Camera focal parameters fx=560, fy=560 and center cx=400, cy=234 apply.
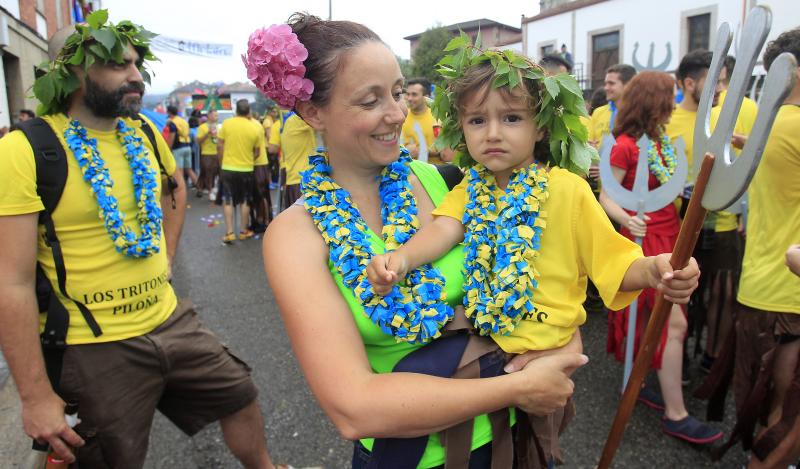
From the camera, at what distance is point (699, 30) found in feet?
80.8

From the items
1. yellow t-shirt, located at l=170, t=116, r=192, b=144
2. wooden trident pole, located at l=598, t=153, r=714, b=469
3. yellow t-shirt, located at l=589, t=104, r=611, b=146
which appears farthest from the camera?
yellow t-shirt, located at l=170, t=116, r=192, b=144

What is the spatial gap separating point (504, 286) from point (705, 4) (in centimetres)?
2790

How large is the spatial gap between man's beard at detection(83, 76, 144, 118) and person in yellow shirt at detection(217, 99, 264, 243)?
6037 mm

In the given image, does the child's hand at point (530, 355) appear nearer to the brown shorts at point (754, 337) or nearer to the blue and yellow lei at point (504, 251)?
the blue and yellow lei at point (504, 251)

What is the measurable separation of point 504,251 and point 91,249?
1.65 meters

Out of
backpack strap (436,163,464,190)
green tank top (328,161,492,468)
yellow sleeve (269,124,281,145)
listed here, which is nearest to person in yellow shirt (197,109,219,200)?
yellow sleeve (269,124,281,145)

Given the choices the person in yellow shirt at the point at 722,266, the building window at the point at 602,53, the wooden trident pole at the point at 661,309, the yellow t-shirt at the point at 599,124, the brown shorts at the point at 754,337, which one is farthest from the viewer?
the building window at the point at 602,53

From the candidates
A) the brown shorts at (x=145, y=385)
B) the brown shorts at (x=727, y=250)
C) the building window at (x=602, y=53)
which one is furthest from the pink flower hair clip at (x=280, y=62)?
the building window at (x=602, y=53)

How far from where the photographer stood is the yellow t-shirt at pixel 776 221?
239 cm

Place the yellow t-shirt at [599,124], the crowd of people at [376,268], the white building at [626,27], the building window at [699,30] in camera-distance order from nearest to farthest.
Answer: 1. the crowd of people at [376,268]
2. the yellow t-shirt at [599,124]
3. the white building at [626,27]
4. the building window at [699,30]

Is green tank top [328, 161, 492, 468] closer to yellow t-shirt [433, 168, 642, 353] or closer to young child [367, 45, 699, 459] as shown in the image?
young child [367, 45, 699, 459]

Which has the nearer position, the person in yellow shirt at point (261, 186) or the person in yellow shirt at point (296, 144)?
the person in yellow shirt at point (296, 144)

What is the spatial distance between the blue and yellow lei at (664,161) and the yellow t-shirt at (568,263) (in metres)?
2.04

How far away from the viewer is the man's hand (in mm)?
1994
